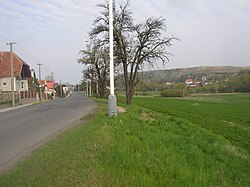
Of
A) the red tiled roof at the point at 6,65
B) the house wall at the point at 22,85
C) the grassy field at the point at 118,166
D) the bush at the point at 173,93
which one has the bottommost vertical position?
the bush at the point at 173,93

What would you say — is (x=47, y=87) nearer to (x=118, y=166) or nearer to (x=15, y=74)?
(x=15, y=74)

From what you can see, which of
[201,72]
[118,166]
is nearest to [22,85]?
Result: [118,166]

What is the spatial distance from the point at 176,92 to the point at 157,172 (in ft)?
291

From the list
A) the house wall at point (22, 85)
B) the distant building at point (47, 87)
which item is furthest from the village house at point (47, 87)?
the house wall at point (22, 85)

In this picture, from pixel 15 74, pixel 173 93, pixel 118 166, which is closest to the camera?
pixel 118 166

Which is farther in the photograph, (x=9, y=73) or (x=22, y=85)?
(x=22, y=85)

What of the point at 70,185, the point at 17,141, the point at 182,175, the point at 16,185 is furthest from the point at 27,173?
the point at 17,141

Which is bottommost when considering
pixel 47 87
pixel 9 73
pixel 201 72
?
pixel 47 87

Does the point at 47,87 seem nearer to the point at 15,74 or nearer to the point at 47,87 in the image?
the point at 47,87

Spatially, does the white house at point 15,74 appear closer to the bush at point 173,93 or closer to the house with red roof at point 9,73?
the house with red roof at point 9,73

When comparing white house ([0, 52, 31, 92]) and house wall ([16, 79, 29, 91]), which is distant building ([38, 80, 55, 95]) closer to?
house wall ([16, 79, 29, 91])

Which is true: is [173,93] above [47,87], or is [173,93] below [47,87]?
below

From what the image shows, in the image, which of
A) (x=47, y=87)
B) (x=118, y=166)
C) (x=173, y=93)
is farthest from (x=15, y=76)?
(x=47, y=87)

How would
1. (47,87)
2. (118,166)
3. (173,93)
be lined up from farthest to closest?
(47,87), (173,93), (118,166)
